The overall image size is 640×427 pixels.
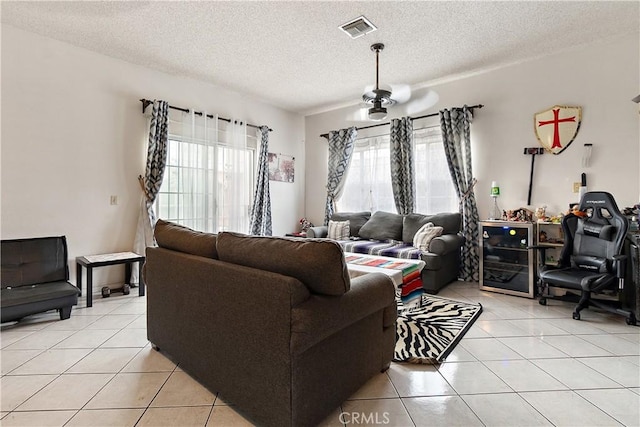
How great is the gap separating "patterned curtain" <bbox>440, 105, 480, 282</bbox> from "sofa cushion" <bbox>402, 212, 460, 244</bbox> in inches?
6.6

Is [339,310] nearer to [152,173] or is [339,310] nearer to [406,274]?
[406,274]

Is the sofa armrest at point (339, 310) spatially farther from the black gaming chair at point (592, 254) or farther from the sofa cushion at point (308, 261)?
the black gaming chair at point (592, 254)

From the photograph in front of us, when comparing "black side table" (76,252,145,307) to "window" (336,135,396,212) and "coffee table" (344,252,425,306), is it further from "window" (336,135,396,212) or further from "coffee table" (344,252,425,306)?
"window" (336,135,396,212)

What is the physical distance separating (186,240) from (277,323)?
1.03 m

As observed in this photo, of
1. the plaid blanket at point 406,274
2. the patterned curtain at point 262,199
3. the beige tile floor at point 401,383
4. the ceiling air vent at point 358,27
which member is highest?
the ceiling air vent at point 358,27

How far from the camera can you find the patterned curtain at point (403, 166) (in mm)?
4715

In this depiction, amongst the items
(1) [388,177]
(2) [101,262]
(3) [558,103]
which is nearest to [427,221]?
(1) [388,177]

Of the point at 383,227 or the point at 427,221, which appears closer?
the point at 427,221

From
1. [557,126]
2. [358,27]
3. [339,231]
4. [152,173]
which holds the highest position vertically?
[358,27]

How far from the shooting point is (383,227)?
4.71m

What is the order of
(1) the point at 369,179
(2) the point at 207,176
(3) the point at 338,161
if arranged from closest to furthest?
(2) the point at 207,176 < (1) the point at 369,179 < (3) the point at 338,161

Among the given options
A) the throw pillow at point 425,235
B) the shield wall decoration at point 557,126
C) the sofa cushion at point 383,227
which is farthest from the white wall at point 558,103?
the sofa cushion at point 383,227

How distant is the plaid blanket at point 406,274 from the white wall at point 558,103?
1.84 meters

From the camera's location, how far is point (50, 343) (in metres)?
2.43
